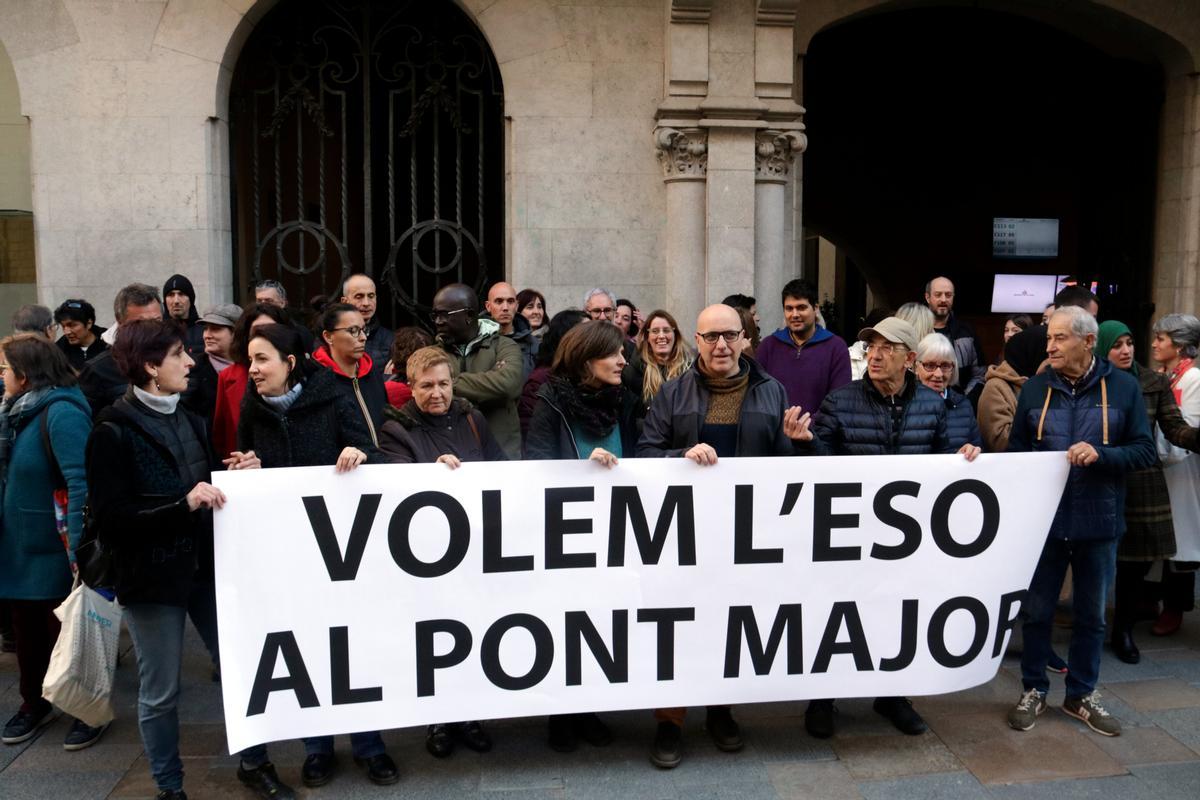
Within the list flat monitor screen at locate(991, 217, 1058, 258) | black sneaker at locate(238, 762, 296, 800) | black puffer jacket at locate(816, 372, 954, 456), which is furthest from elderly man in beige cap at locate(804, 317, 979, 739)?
flat monitor screen at locate(991, 217, 1058, 258)

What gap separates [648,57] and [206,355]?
464 cm

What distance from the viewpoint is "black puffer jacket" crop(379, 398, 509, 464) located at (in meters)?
4.22

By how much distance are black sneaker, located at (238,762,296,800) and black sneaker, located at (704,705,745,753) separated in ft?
5.63

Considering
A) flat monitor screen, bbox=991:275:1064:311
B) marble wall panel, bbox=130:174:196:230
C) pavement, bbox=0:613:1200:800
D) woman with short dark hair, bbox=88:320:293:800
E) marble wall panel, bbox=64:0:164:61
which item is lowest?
pavement, bbox=0:613:1200:800

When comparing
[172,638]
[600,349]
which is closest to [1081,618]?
[600,349]

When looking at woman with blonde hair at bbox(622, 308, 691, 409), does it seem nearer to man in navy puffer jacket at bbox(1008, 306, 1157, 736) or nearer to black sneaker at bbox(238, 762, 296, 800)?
man in navy puffer jacket at bbox(1008, 306, 1157, 736)

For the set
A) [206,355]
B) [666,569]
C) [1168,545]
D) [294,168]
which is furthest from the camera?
[294,168]

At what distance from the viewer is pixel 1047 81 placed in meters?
14.5

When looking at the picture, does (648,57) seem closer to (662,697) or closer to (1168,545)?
(1168,545)

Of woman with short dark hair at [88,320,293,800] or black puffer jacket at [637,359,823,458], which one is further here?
black puffer jacket at [637,359,823,458]

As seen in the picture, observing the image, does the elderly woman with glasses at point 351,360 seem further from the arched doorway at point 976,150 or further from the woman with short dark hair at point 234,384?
the arched doorway at point 976,150

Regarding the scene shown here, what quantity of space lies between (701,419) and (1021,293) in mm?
11836

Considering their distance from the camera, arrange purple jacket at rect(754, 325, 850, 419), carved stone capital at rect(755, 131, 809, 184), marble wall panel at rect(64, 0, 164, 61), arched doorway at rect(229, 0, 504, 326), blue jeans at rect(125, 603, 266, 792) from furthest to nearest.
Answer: arched doorway at rect(229, 0, 504, 326) < carved stone capital at rect(755, 131, 809, 184) < marble wall panel at rect(64, 0, 164, 61) < purple jacket at rect(754, 325, 850, 419) < blue jeans at rect(125, 603, 266, 792)

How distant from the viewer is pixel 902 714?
4.56 metres
